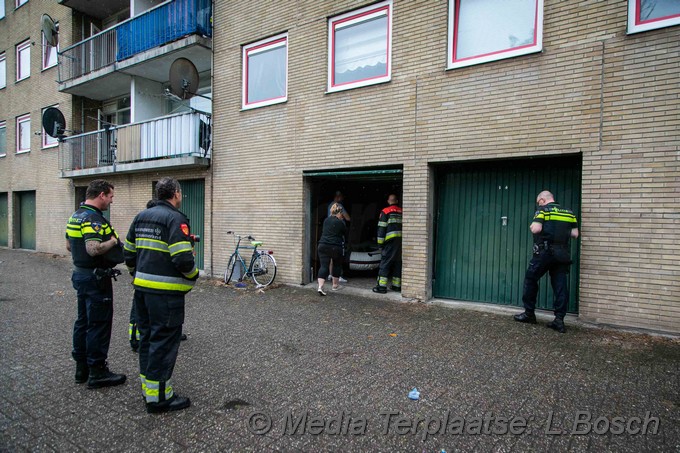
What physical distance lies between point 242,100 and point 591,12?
6.77m

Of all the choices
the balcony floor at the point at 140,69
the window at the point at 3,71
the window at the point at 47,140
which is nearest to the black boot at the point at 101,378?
the balcony floor at the point at 140,69

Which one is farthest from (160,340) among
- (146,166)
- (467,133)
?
(146,166)

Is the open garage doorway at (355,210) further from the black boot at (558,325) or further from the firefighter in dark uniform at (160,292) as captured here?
the firefighter in dark uniform at (160,292)

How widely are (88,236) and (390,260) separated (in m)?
5.07

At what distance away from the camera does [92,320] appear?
3.57 m

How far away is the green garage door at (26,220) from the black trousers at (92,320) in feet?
51.5

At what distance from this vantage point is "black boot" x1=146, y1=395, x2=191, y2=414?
3.10m

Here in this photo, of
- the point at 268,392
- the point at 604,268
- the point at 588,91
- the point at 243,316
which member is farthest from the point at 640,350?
the point at 243,316

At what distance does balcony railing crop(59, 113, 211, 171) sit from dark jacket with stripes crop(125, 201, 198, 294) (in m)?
7.03

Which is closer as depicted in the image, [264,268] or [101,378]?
[101,378]

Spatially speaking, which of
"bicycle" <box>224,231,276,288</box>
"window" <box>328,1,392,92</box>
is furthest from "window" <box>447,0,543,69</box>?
"bicycle" <box>224,231,276,288</box>

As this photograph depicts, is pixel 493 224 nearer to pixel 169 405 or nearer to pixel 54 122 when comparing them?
pixel 169 405

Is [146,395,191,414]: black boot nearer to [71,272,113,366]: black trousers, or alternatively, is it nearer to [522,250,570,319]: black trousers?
[71,272,113,366]: black trousers

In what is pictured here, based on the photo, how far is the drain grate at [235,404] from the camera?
3.23m
